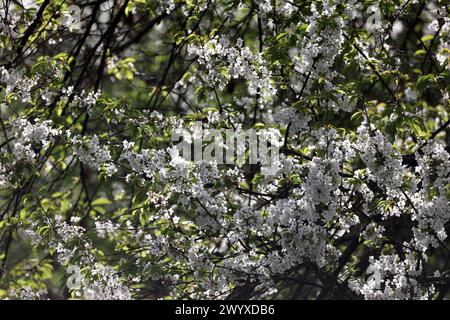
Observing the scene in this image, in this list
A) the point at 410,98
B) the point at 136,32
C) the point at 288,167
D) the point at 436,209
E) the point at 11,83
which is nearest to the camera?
the point at 436,209

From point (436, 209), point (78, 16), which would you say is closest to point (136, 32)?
point (78, 16)

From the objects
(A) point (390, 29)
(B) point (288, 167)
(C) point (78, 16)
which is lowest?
(B) point (288, 167)

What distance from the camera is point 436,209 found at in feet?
14.8

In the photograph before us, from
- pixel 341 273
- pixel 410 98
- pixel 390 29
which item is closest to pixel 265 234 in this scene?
pixel 341 273

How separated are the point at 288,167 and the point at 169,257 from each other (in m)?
0.93

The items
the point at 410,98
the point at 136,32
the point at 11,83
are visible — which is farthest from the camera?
the point at 136,32

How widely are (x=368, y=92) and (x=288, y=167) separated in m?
1.99

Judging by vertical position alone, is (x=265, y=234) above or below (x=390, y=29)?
below

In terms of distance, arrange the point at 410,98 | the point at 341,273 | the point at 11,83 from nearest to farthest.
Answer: the point at 11,83 → the point at 341,273 → the point at 410,98

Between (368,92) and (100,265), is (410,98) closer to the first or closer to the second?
(368,92)

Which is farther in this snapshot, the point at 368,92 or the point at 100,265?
the point at 368,92

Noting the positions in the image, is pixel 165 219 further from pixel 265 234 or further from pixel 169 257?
pixel 265 234

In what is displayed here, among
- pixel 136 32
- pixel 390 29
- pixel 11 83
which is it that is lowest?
pixel 11 83

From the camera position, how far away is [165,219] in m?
5.01
